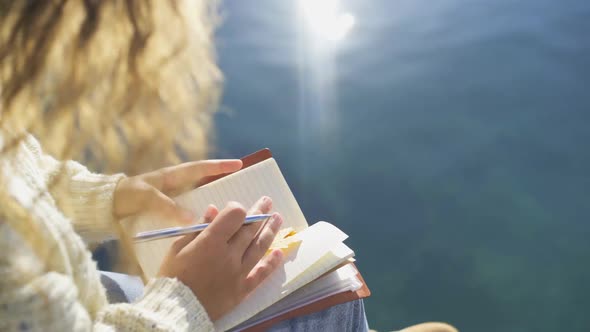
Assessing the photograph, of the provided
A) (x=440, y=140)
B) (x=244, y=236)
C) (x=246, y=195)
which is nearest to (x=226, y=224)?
(x=244, y=236)

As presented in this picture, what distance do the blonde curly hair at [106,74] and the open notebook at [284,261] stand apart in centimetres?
21

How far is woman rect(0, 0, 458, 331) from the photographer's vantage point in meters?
0.52

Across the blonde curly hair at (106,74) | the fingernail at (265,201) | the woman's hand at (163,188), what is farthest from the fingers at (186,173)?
the blonde curly hair at (106,74)

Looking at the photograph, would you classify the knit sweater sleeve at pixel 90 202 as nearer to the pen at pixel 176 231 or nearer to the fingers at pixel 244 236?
the pen at pixel 176 231

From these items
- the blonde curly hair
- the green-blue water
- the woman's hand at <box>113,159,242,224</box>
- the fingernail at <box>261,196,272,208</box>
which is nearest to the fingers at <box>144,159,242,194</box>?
the woman's hand at <box>113,159,242,224</box>

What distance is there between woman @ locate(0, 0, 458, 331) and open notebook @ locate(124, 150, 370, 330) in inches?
0.9

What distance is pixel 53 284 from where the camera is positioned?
529 millimetres

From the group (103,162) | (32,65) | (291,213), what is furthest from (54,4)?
(291,213)

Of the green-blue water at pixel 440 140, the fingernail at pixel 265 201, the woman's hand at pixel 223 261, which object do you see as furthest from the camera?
the green-blue water at pixel 440 140

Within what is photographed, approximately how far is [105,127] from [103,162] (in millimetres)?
85

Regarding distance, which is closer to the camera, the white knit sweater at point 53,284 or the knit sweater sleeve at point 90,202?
the white knit sweater at point 53,284

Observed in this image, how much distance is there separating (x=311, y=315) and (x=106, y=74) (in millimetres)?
414

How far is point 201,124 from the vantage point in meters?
0.74

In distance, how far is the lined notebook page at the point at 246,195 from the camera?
880mm
